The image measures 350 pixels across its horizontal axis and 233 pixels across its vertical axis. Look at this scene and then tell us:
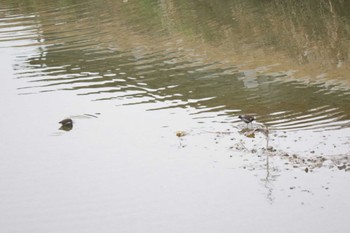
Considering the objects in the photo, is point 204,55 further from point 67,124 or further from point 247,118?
point 247,118

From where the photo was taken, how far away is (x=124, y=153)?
32.6ft

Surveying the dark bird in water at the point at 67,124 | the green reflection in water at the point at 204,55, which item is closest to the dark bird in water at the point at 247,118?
the green reflection in water at the point at 204,55

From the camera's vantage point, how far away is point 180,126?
10680 mm

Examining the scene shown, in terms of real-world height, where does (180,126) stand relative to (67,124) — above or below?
below

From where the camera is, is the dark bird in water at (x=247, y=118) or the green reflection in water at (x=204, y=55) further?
the green reflection in water at (x=204, y=55)

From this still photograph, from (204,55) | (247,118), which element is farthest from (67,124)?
(204,55)

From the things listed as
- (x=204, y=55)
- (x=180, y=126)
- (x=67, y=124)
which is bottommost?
(x=180, y=126)

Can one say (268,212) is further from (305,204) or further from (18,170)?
(18,170)

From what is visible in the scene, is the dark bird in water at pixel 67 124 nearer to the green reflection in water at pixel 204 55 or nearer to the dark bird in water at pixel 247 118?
the green reflection in water at pixel 204 55

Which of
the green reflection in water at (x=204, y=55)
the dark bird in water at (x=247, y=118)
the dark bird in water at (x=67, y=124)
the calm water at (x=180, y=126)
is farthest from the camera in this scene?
the green reflection in water at (x=204, y=55)

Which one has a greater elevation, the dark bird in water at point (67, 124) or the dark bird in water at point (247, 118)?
the dark bird in water at point (67, 124)

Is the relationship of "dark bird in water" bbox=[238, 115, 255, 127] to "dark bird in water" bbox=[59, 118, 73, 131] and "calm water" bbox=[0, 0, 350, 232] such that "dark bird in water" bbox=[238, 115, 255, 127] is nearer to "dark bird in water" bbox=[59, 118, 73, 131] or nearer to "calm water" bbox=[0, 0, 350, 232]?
"calm water" bbox=[0, 0, 350, 232]

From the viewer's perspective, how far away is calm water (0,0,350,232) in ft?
26.2

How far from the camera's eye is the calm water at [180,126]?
8.00 m
